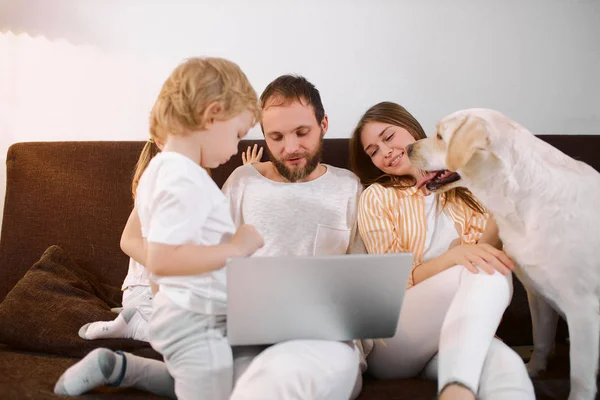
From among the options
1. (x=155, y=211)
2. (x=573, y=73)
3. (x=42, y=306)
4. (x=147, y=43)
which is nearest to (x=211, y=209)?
(x=155, y=211)

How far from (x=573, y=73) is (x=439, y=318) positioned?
1.58 meters

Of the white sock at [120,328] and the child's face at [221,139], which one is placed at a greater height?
the child's face at [221,139]

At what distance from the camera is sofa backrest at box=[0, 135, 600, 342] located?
1.93m

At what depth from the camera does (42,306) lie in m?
1.67

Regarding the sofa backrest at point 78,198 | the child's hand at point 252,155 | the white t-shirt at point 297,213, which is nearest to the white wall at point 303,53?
the sofa backrest at point 78,198

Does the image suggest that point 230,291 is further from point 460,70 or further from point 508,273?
point 460,70

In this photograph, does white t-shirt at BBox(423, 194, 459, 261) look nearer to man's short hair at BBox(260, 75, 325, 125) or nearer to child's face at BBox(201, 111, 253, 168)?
man's short hair at BBox(260, 75, 325, 125)

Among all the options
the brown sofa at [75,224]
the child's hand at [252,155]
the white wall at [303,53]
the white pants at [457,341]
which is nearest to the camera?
the white pants at [457,341]

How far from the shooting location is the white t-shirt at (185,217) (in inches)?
41.5

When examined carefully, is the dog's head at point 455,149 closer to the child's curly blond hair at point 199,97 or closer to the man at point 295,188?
the man at point 295,188

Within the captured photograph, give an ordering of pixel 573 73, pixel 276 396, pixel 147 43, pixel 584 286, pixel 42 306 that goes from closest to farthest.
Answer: pixel 276 396, pixel 584 286, pixel 42 306, pixel 147 43, pixel 573 73

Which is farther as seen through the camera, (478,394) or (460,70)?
(460,70)

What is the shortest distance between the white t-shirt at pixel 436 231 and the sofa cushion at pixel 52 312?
2.84 ft

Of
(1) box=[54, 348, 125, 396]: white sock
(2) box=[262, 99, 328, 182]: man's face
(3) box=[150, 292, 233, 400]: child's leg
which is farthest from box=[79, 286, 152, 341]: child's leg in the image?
(2) box=[262, 99, 328, 182]: man's face
